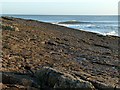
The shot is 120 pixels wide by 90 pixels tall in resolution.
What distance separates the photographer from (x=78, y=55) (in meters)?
11.6

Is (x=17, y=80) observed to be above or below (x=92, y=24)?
above

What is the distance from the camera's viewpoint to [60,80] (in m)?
6.97

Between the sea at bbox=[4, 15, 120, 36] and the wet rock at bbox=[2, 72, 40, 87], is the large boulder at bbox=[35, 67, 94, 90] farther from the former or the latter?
the sea at bbox=[4, 15, 120, 36]

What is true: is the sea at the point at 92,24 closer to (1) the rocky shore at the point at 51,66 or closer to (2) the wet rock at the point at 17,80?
(1) the rocky shore at the point at 51,66

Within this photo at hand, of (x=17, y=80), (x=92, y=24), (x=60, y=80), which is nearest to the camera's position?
(x=60, y=80)

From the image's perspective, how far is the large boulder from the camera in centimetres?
688

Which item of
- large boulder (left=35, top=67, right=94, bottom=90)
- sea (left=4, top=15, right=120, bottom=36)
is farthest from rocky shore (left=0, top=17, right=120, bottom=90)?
sea (left=4, top=15, right=120, bottom=36)

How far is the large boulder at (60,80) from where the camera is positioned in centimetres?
688

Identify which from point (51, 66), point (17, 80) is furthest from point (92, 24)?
point (17, 80)

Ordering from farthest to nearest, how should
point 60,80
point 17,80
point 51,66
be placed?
point 51,66 < point 17,80 < point 60,80

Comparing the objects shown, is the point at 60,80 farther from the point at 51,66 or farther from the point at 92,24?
the point at 92,24

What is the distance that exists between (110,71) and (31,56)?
2.47m

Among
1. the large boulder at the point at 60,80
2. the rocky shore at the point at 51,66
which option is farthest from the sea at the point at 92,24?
the large boulder at the point at 60,80

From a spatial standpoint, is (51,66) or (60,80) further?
(51,66)
